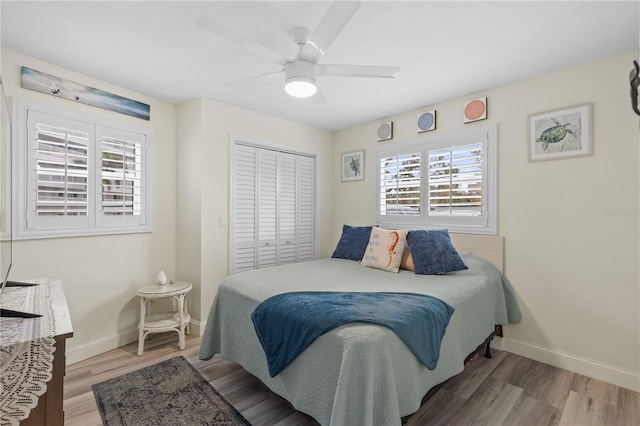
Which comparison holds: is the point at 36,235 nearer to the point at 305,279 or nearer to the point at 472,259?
the point at 305,279

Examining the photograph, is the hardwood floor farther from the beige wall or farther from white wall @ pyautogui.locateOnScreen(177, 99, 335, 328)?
white wall @ pyautogui.locateOnScreen(177, 99, 335, 328)

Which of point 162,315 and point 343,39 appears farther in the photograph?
point 162,315

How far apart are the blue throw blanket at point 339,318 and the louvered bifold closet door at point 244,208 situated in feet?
4.98

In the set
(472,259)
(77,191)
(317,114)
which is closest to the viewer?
(77,191)

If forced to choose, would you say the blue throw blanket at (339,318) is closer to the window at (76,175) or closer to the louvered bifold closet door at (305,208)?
the window at (76,175)

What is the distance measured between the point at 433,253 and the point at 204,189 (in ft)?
7.34

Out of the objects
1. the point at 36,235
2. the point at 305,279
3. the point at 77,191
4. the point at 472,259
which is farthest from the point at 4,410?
the point at 472,259

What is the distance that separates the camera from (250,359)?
2.00 meters

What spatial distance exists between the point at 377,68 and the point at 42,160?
8.40ft

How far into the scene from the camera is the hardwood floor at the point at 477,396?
6.04ft

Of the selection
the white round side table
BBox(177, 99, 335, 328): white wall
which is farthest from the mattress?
BBox(177, 99, 335, 328): white wall

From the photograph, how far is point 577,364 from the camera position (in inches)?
93.0

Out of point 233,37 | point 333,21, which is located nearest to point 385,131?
point 333,21

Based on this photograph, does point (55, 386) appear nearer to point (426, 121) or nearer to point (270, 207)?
point (270, 207)
